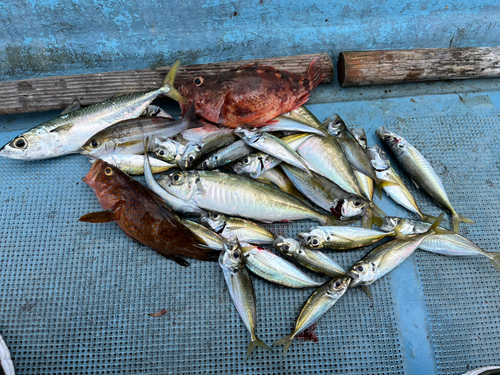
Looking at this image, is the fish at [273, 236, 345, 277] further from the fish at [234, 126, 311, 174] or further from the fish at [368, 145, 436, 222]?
the fish at [368, 145, 436, 222]

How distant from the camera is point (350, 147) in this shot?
9.22 feet

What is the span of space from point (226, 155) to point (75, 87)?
1.53 meters

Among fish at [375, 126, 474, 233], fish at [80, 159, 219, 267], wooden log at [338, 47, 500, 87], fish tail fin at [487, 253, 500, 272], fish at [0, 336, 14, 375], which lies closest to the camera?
→ fish at [0, 336, 14, 375]

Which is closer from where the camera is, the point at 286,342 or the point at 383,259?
the point at 286,342

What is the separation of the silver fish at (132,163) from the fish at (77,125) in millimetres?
280

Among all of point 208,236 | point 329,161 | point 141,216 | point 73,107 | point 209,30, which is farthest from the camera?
point 209,30

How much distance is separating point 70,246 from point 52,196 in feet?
1.54

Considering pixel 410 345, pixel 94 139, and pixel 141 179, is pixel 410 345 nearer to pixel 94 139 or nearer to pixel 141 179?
pixel 141 179

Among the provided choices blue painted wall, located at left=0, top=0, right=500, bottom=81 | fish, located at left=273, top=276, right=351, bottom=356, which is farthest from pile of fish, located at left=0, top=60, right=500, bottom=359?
blue painted wall, located at left=0, top=0, right=500, bottom=81

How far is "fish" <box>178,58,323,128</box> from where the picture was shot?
8.94 feet

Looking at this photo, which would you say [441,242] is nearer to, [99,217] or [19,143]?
[99,217]

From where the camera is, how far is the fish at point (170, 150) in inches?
106

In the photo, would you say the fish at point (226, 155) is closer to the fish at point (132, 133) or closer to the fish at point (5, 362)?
the fish at point (132, 133)

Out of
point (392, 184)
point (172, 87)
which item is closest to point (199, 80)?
point (172, 87)
